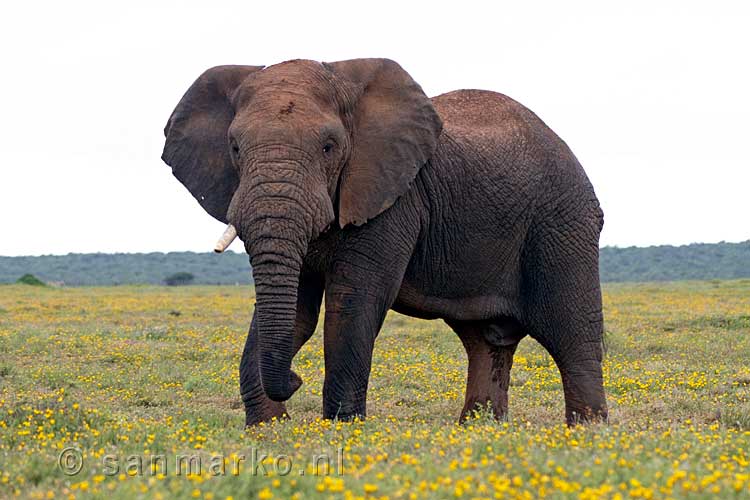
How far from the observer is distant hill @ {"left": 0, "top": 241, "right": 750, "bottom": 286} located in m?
86.2

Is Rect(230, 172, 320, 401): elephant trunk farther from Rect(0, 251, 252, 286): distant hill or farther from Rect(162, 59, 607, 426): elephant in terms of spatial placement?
Rect(0, 251, 252, 286): distant hill

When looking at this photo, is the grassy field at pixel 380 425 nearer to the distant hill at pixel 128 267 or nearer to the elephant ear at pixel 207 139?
the elephant ear at pixel 207 139

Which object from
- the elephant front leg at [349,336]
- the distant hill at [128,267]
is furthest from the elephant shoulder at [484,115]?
the distant hill at [128,267]

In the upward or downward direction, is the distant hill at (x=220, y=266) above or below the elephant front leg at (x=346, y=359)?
above

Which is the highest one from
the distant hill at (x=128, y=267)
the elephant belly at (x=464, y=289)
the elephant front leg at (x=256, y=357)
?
the distant hill at (x=128, y=267)

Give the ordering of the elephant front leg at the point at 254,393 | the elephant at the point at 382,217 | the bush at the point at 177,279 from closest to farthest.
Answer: the elephant at the point at 382,217 → the elephant front leg at the point at 254,393 → the bush at the point at 177,279

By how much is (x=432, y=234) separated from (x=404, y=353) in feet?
29.8

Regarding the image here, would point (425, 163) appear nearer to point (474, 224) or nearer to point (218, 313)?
point (474, 224)

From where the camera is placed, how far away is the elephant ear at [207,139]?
338 inches

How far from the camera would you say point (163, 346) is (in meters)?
18.5

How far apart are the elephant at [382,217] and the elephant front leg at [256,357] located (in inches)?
0.5

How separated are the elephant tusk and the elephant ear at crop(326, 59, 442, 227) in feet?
3.10

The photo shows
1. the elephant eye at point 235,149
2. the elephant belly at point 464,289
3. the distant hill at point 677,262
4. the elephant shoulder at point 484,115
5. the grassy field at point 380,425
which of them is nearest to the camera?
the grassy field at point 380,425

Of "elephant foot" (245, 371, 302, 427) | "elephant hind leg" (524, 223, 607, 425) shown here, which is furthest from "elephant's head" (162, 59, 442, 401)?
"elephant hind leg" (524, 223, 607, 425)
